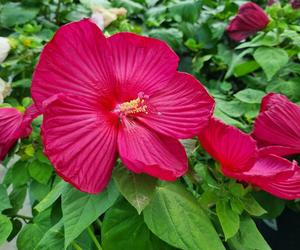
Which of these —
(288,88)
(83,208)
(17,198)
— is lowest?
(17,198)

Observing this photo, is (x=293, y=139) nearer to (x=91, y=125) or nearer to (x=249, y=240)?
(x=249, y=240)

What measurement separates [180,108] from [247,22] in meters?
0.52

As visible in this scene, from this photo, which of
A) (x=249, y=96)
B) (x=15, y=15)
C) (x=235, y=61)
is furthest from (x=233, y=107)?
(x=15, y=15)

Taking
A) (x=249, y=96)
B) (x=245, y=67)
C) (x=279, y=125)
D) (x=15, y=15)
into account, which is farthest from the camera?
(x=15, y=15)

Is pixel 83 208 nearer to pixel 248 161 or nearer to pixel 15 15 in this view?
pixel 248 161

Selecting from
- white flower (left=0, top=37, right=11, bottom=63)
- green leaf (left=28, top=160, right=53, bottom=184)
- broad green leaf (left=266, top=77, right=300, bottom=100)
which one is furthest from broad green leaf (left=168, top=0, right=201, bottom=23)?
green leaf (left=28, top=160, right=53, bottom=184)

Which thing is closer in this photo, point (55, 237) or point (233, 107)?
point (55, 237)

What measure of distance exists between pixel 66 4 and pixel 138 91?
73cm

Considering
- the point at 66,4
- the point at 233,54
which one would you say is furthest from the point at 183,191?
the point at 66,4

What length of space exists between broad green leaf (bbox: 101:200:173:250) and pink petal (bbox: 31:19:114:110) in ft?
0.38

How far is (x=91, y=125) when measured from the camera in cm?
38

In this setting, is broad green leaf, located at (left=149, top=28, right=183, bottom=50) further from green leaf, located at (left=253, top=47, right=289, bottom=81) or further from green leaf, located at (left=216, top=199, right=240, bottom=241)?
green leaf, located at (left=216, top=199, right=240, bottom=241)

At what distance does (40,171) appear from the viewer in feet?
2.03

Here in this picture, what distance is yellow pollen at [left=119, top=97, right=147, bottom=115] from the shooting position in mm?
402
